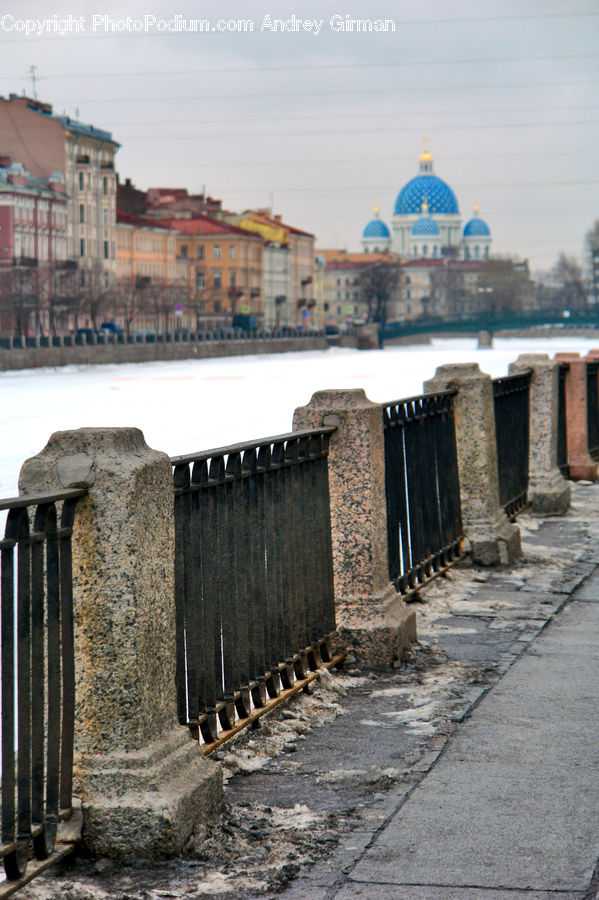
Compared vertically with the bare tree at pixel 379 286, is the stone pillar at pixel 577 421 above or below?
below

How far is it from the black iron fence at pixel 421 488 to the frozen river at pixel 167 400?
649cm

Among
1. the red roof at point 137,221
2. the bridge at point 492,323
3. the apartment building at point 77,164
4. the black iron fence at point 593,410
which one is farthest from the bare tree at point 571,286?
the black iron fence at point 593,410

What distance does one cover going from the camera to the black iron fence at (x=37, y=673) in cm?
328

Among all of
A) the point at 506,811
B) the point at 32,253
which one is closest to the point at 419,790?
the point at 506,811

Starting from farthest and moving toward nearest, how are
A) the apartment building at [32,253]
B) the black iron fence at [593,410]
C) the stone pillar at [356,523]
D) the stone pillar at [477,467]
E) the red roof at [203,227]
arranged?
the red roof at [203,227], the apartment building at [32,253], the black iron fence at [593,410], the stone pillar at [477,467], the stone pillar at [356,523]

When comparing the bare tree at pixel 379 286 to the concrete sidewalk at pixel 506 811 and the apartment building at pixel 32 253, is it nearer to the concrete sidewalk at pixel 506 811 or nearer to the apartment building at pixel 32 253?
the apartment building at pixel 32 253

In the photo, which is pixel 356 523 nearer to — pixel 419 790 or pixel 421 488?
pixel 421 488

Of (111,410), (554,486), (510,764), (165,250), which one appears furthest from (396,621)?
(165,250)

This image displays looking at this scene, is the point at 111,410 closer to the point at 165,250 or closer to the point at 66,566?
the point at 66,566

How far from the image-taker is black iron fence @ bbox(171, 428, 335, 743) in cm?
425

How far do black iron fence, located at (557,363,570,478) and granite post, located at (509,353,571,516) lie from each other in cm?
104

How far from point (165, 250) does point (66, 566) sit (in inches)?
4470

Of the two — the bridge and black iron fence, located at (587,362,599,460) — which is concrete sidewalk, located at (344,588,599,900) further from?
the bridge

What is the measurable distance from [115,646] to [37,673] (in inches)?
9.7
